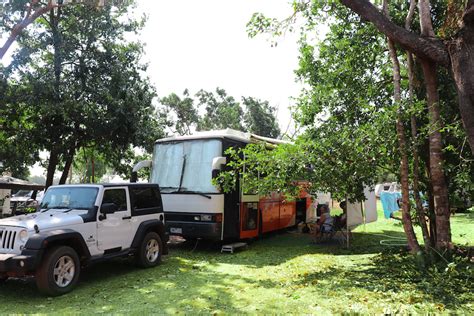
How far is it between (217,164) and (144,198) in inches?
76.5

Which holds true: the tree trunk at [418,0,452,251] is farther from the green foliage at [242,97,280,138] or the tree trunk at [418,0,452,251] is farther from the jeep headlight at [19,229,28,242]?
the green foliage at [242,97,280,138]

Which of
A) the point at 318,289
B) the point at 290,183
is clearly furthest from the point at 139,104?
the point at 318,289

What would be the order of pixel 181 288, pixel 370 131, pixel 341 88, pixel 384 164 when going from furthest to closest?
pixel 341 88 → pixel 384 164 → pixel 370 131 → pixel 181 288

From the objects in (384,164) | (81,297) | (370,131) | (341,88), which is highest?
(341,88)

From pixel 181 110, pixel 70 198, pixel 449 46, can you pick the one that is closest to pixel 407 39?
pixel 449 46

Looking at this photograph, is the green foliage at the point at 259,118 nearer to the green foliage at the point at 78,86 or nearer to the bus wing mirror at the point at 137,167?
the green foliage at the point at 78,86

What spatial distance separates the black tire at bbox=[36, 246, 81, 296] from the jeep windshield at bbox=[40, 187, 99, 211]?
3.56 ft

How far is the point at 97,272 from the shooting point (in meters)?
8.35

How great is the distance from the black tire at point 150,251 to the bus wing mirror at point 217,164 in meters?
1.99

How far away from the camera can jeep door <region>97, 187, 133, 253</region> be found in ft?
24.5

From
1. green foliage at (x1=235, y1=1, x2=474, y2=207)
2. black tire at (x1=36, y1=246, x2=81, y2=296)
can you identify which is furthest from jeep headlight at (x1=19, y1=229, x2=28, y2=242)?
green foliage at (x1=235, y1=1, x2=474, y2=207)

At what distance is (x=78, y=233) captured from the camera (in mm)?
6828

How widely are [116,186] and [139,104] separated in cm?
795

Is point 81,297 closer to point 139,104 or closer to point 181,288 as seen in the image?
point 181,288
